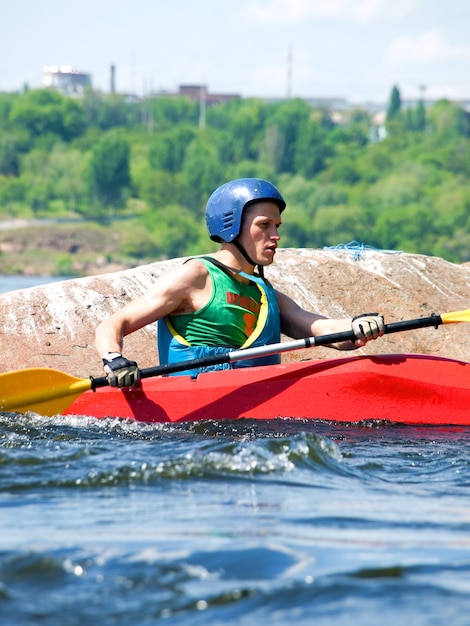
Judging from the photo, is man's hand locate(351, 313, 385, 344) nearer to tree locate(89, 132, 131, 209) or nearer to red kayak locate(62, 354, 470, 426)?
red kayak locate(62, 354, 470, 426)

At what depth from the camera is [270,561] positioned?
3.59 meters

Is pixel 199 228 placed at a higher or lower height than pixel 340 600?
lower

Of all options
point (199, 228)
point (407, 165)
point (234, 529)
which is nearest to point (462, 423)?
point (234, 529)

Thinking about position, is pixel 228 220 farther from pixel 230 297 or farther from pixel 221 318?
pixel 221 318

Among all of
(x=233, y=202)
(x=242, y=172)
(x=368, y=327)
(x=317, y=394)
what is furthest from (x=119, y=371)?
(x=242, y=172)

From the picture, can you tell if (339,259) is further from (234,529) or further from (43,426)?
(234,529)

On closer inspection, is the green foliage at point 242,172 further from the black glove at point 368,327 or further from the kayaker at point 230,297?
the black glove at point 368,327

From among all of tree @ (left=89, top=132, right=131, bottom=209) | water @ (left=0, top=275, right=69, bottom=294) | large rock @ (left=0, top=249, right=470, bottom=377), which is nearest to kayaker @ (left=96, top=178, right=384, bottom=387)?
large rock @ (left=0, top=249, right=470, bottom=377)

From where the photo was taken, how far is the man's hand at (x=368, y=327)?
636 cm

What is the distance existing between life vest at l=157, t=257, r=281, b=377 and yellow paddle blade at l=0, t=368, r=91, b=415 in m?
0.57

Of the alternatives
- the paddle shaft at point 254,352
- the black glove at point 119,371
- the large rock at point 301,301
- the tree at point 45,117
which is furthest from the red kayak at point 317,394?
the tree at point 45,117

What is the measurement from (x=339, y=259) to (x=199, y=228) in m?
81.6

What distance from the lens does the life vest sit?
21.7 feet

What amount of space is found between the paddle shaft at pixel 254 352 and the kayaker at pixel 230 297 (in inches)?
5.5
